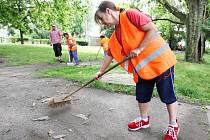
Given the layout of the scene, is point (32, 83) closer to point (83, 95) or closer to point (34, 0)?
point (83, 95)

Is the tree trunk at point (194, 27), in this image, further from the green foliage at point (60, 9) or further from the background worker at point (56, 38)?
the green foliage at point (60, 9)

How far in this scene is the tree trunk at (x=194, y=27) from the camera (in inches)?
623

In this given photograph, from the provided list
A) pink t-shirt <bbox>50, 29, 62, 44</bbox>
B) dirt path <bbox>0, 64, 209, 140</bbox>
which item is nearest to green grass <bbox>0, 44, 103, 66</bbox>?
pink t-shirt <bbox>50, 29, 62, 44</bbox>

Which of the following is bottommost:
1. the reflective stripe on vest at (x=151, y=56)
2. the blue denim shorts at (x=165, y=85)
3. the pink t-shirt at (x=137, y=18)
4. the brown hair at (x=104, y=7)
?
the blue denim shorts at (x=165, y=85)

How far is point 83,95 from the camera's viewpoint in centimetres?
626

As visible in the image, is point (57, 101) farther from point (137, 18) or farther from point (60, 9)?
point (60, 9)

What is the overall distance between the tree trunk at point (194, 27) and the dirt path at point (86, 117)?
10.7 meters

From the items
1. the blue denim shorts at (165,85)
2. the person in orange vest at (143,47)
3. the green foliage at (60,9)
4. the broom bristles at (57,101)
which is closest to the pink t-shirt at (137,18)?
the person in orange vest at (143,47)

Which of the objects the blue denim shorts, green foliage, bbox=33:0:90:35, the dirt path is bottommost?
the dirt path

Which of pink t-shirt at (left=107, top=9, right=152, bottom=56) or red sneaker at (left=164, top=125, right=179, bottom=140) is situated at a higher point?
pink t-shirt at (left=107, top=9, right=152, bottom=56)

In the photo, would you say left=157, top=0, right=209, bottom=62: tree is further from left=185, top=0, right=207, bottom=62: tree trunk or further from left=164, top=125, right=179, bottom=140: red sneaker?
left=164, top=125, right=179, bottom=140: red sneaker

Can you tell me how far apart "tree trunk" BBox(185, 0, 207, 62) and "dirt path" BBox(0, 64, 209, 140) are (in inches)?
421

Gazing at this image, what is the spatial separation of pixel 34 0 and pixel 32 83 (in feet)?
50.8

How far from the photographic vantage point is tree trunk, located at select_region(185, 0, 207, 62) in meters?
15.8
